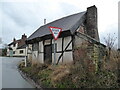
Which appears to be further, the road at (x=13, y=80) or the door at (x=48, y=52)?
the door at (x=48, y=52)

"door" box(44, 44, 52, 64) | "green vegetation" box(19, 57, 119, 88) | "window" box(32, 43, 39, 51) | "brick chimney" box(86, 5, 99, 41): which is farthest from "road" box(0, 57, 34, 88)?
"brick chimney" box(86, 5, 99, 41)

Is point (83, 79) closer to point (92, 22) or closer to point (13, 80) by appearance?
point (13, 80)

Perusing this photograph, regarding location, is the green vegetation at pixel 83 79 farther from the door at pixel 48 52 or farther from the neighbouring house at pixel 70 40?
the door at pixel 48 52

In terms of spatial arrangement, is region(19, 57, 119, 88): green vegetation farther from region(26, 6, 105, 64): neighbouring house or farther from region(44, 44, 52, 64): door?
region(44, 44, 52, 64): door

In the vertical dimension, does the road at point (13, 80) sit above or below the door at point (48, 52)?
below

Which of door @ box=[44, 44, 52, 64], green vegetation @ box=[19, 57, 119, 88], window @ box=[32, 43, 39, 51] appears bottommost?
green vegetation @ box=[19, 57, 119, 88]

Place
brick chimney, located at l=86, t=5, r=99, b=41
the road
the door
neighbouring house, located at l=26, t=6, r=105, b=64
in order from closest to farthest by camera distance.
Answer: the road, neighbouring house, located at l=26, t=6, r=105, b=64, brick chimney, located at l=86, t=5, r=99, b=41, the door

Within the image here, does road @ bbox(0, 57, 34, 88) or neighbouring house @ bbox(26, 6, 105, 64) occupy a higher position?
neighbouring house @ bbox(26, 6, 105, 64)

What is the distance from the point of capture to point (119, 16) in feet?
31.5

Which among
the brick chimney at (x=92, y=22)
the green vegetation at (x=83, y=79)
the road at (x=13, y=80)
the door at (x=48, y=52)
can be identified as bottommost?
the road at (x=13, y=80)

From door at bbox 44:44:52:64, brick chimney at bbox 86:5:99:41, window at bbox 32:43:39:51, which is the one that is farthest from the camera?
window at bbox 32:43:39:51

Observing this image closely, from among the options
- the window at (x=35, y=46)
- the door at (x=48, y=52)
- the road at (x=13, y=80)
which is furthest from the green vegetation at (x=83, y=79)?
the window at (x=35, y=46)

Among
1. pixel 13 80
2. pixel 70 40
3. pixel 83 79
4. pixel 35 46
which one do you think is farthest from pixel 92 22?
pixel 13 80

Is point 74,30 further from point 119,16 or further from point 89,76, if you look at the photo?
point 89,76
